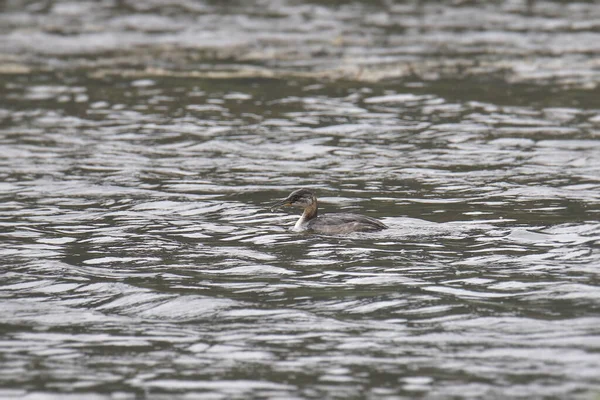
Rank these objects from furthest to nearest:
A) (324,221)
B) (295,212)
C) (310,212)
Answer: (295,212)
(310,212)
(324,221)

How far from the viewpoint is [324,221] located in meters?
15.4

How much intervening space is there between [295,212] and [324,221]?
1980mm

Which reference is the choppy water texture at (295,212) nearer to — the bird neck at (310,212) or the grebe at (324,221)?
the grebe at (324,221)

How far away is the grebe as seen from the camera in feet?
49.5

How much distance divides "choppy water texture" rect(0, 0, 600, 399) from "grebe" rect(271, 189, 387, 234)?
194 mm

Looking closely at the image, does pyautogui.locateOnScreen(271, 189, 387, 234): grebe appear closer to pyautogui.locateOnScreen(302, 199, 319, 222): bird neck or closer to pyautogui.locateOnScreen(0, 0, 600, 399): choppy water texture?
pyautogui.locateOnScreen(302, 199, 319, 222): bird neck

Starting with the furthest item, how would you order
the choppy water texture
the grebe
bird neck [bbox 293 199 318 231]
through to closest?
bird neck [bbox 293 199 318 231]
the grebe
the choppy water texture

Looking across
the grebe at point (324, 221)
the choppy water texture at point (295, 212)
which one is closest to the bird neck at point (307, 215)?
the grebe at point (324, 221)

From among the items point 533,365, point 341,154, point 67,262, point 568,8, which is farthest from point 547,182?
point 568,8

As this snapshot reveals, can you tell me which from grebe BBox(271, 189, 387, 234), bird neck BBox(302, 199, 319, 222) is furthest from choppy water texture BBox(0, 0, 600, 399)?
bird neck BBox(302, 199, 319, 222)

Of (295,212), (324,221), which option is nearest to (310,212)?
(324,221)

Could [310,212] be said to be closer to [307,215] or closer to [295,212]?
[307,215]

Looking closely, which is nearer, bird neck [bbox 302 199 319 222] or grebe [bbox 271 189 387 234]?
grebe [bbox 271 189 387 234]

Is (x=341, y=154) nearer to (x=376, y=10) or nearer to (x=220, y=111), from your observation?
(x=220, y=111)
